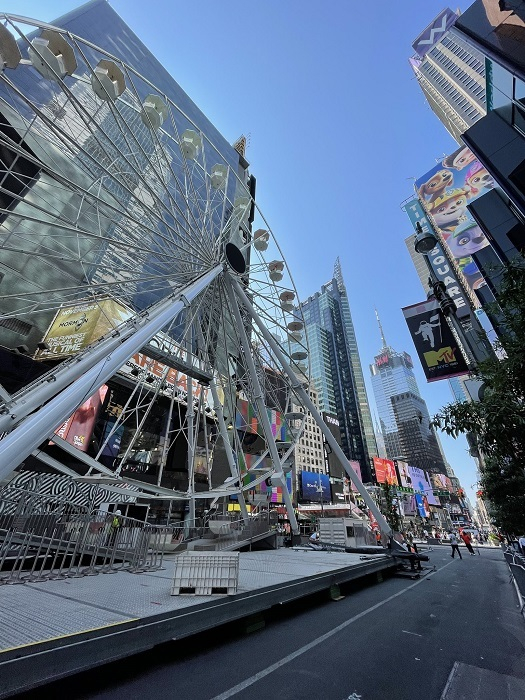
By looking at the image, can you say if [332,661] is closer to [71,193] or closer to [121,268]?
[121,268]

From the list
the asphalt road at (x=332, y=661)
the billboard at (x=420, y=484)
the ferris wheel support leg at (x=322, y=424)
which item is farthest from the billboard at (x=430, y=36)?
the asphalt road at (x=332, y=661)

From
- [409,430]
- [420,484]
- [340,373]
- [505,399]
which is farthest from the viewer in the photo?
[409,430]

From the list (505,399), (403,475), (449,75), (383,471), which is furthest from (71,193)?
(449,75)

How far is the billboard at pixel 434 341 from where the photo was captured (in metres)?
15.9

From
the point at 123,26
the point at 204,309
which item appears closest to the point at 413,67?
the point at 123,26

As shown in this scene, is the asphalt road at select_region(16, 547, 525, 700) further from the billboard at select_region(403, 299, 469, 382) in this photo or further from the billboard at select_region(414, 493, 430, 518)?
the billboard at select_region(414, 493, 430, 518)

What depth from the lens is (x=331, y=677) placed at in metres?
4.57

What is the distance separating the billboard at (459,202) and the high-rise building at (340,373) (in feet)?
227

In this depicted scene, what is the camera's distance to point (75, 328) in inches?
975

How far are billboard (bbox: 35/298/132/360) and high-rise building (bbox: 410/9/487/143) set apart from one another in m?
109

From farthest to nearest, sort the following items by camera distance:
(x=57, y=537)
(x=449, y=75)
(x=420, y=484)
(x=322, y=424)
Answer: (x=420, y=484), (x=449, y=75), (x=322, y=424), (x=57, y=537)

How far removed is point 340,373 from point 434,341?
126 meters

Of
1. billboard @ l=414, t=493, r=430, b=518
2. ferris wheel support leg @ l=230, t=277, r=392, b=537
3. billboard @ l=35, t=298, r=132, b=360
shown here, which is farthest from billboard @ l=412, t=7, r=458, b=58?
billboard @ l=414, t=493, r=430, b=518

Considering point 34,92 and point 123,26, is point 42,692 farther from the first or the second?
point 123,26
